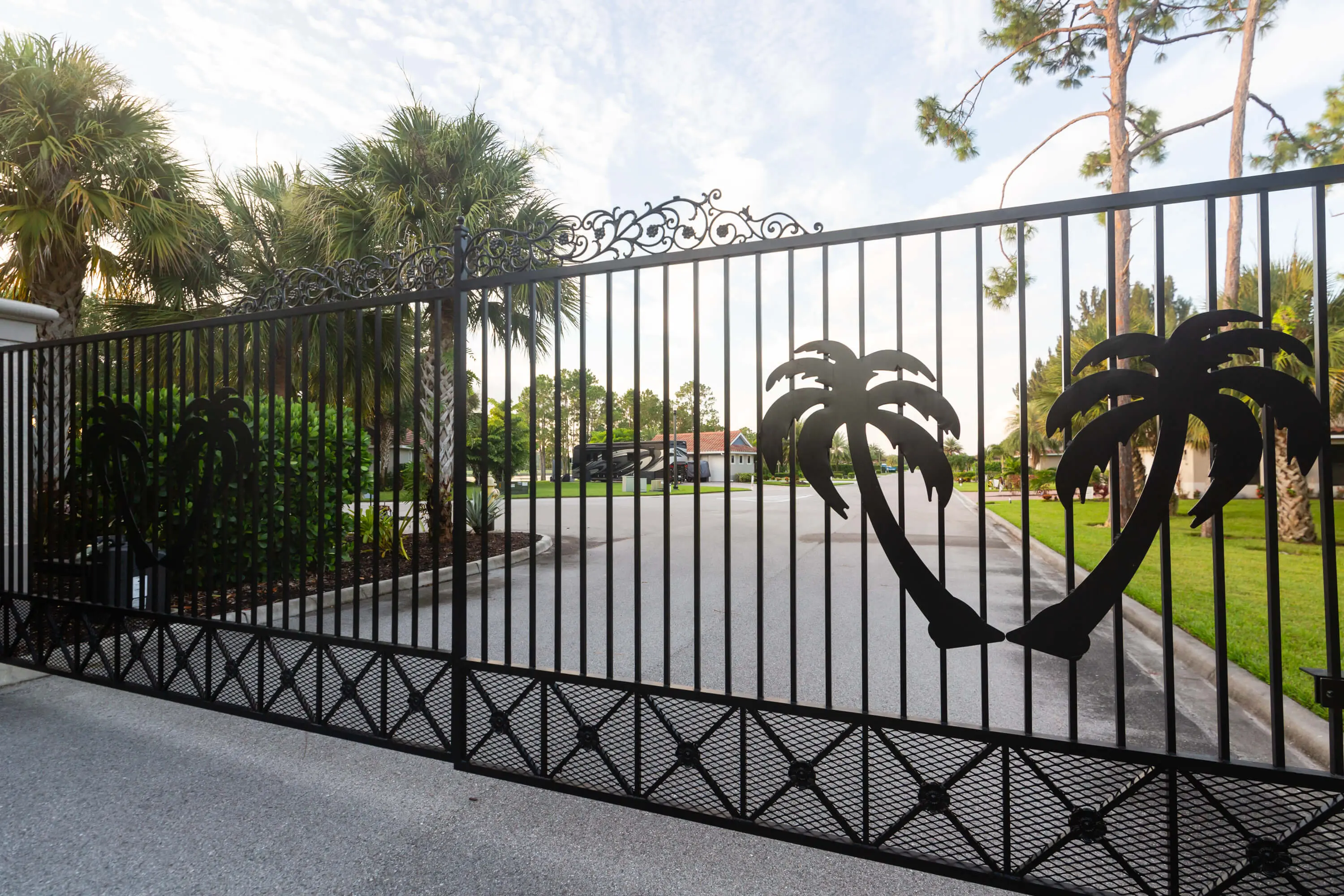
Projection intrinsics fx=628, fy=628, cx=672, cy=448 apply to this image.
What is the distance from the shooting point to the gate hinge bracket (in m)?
2.02

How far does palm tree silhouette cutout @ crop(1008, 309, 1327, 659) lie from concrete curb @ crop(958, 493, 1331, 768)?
0.35 metres

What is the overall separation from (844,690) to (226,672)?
4.05m

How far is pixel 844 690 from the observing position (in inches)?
177

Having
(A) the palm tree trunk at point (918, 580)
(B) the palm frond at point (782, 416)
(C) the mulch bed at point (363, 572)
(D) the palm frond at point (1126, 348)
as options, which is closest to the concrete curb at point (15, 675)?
(C) the mulch bed at point (363, 572)

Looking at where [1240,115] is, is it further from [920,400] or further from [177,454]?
[177,454]

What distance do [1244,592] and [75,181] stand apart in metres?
14.7

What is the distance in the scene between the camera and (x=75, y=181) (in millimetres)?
8047

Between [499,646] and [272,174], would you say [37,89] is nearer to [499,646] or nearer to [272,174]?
[272,174]

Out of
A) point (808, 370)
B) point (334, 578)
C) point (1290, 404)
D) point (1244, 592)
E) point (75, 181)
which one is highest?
point (75, 181)

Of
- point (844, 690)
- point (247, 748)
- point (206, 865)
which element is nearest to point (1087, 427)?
point (844, 690)

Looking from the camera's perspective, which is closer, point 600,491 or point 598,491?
point 600,491

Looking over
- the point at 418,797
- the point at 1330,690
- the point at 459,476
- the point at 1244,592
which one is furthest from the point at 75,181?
the point at 1244,592

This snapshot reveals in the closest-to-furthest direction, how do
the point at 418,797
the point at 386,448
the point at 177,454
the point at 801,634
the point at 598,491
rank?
1. the point at 418,797
2. the point at 177,454
3. the point at 801,634
4. the point at 386,448
5. the point at 598,491

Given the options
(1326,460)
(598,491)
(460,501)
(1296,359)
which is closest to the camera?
(1326,460)
